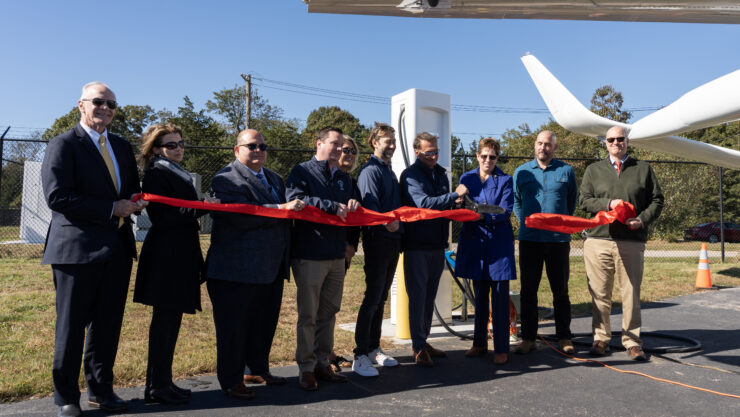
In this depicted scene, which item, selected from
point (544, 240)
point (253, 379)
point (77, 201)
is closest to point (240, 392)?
point (253, 379)

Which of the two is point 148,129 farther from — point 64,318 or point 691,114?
point 691,114

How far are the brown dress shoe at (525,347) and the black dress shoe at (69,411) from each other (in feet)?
12.4

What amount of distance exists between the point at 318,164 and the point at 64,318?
2.05 meters

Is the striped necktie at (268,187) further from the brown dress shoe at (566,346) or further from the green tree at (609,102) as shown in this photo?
the green tree at (609,102)

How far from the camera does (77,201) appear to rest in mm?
3273

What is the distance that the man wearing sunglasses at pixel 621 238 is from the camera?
5.06 m

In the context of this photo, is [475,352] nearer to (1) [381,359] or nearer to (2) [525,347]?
(2) [525,347]

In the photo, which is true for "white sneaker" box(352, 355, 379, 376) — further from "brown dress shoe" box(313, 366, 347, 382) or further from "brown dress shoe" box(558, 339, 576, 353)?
"brown dress shoe" box(558, 339, 576, 353)

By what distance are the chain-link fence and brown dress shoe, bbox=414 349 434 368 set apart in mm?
13135

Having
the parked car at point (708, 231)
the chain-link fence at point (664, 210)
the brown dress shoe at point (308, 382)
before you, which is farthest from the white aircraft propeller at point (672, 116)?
the parked car at point (708, 231)

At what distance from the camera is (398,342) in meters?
5.73

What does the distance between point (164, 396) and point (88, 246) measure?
117cm

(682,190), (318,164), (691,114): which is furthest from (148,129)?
(682,190)

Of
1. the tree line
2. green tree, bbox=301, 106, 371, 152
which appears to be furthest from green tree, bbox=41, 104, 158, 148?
green tree, bbox=301, 106, 371, 152
